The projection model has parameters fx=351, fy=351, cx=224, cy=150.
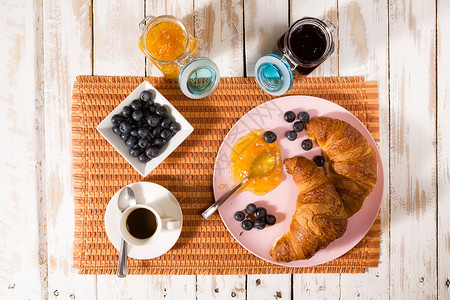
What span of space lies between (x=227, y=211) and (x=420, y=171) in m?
0.77

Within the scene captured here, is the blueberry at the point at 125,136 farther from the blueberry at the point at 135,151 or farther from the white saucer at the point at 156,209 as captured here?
the white saucer at the point at 156,209

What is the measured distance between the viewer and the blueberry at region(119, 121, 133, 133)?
3.66 feet

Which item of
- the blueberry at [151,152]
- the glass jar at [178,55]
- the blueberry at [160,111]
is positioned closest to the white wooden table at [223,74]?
the glass jar at [178,55]

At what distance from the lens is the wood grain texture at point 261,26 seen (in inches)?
51.8

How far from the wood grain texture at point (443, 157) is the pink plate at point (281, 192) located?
1.00 feet

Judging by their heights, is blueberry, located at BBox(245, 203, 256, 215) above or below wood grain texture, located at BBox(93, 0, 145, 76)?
below

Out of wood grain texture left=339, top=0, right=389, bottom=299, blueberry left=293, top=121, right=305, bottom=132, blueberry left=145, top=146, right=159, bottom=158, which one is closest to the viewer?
blueberry left=145, top=146, right=159, bottom=158

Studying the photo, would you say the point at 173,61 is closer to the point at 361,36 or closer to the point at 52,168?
the point at 52,168

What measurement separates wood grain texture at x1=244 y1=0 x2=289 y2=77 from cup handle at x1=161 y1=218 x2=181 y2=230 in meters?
0.60

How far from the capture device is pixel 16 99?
1310 mm

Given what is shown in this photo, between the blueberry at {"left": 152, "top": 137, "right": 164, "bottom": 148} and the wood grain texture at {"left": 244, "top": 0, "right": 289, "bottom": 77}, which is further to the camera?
the wood grain texture at {"left": 244, "top": 0, "right": 289, "bottom": 77}

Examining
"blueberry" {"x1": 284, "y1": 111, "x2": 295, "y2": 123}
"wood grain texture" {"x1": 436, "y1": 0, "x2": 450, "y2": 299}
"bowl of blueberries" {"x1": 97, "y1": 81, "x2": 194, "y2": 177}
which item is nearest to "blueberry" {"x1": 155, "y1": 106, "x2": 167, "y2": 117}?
"bowl of blueberries" {"x1": 97, "y1": 81, "x2": 194, "y2": 177}

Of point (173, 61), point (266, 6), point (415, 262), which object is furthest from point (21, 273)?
point (415, 262)

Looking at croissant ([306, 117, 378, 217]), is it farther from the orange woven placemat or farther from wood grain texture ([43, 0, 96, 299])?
wood grain texture ([43, 0, 96, 299])
